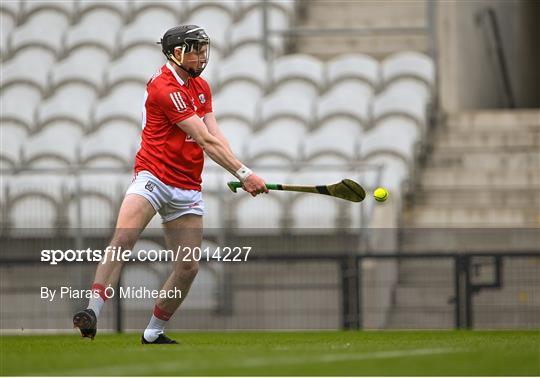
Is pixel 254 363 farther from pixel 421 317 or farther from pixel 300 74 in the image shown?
pixel 300 74

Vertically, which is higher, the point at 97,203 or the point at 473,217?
the point at 97,203

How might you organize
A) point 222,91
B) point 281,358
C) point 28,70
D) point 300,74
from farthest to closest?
point 28,70 → point 300,74 → point 222,91 → point 281,358

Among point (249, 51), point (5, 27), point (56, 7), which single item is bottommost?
point (249, 51)

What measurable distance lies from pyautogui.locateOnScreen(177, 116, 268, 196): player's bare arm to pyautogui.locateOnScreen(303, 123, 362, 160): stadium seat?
327 inches

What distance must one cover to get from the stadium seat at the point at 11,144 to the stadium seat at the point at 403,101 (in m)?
4.50

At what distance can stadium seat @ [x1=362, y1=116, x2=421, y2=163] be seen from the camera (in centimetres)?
1866

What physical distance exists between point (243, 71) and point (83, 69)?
222cm

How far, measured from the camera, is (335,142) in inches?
744

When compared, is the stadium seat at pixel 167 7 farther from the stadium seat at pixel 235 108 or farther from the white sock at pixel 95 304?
the white sock at pixel 95 304

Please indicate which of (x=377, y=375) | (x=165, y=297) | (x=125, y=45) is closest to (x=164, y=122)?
(x=165, y=297)

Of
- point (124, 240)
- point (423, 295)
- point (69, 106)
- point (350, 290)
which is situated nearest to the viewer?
point (124, 240)

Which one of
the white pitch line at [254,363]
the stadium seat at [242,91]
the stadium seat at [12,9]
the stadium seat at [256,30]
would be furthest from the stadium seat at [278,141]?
the white pitch line at [254,363]

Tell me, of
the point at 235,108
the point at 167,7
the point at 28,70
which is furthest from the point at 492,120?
the point at 28,70

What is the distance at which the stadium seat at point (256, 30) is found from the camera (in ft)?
70.3
